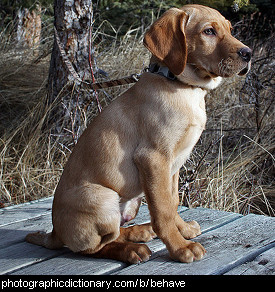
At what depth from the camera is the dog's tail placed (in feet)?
7.67

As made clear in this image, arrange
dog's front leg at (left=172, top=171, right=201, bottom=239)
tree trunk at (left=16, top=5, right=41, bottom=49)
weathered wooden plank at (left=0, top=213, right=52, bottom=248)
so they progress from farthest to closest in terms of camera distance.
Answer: tree trunk at (left=16, top=5, right=41, bottom=49) → weathered wooden plank at (left=0, top=213, right=52, bottom=248) → dog's front leg at (left=172, top=171, right=201, bottom=239)

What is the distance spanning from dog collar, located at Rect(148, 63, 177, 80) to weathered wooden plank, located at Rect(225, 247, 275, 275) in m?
1.07

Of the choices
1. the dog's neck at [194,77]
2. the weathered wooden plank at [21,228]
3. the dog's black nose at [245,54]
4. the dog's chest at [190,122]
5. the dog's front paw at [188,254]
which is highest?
the dog's black nose at [245,54]

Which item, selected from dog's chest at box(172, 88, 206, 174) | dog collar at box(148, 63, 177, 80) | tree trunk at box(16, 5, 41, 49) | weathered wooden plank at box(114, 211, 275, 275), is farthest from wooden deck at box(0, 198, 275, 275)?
tree trunk at box(16, 5, 41, 49)

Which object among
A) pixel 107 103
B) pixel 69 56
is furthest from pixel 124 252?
pixel 107 103

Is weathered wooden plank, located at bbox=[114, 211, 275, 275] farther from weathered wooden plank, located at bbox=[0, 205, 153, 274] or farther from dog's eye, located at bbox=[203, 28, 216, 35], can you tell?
dog's eye, located at bbox=[203, 28, 216, 35]

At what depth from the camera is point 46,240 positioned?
2.40 meters

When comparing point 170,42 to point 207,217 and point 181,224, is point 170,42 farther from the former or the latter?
point 207,217

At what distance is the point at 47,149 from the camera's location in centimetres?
424

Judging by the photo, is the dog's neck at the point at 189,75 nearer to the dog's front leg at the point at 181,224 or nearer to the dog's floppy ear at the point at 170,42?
the dog's floppy ear at the point at 170,42

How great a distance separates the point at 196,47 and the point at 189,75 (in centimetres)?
16

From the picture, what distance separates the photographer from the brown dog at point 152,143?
210 centimetres

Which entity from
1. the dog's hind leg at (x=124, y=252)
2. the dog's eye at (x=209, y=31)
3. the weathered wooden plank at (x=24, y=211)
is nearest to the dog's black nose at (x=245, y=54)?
the dog's eye at (x=209, y=31)

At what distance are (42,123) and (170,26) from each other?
2.33m
